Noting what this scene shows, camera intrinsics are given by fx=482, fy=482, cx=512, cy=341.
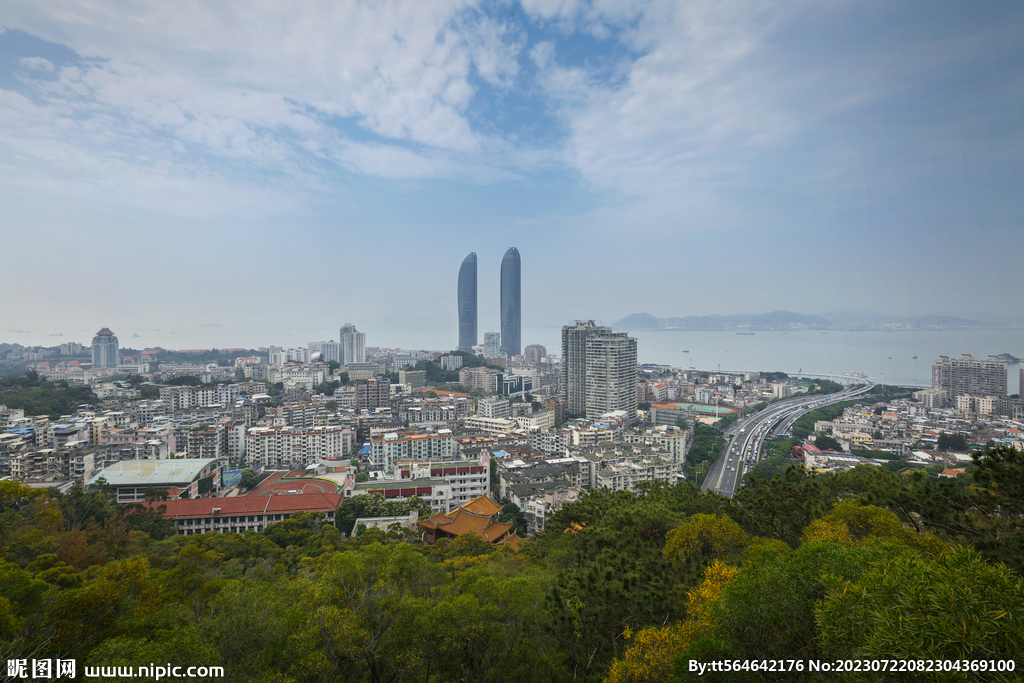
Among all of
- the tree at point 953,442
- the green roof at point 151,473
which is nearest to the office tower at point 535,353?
the tree at point 953,442

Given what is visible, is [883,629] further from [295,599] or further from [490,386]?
[490,386]

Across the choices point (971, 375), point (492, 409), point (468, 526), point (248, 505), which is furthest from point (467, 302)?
point (468, 526)

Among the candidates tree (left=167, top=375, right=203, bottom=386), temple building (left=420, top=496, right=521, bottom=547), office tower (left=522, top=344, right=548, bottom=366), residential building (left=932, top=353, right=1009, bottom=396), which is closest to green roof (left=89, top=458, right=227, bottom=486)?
temple building (left=420, top=496, right=521, bottom=547)

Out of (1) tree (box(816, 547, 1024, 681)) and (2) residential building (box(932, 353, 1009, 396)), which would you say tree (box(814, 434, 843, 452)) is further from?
(1) tree (box(816, 547, 1024, 681))

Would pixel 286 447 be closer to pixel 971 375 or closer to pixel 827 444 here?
pixel 827 444

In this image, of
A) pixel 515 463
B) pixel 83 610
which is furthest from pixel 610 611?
pixel 515 463
